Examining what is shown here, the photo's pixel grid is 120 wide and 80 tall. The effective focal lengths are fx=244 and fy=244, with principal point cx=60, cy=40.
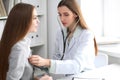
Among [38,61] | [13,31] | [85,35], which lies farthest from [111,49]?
[13,31]

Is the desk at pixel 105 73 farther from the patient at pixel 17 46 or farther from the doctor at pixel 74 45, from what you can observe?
the patient at pixel 17 46

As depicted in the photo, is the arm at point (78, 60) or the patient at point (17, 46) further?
the arm at point (78, 60)

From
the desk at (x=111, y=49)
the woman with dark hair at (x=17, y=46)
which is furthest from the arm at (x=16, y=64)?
the desk at (x=111, y=49)

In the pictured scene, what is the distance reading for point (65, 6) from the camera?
1.99m

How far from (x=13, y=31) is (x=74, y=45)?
2.14ft

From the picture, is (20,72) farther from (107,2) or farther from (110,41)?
(107,2)

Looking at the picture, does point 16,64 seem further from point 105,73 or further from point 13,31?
point 105,73

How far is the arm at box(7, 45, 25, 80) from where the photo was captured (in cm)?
146

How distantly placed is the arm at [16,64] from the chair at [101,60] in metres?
0.98

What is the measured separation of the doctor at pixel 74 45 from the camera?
74.0 inches

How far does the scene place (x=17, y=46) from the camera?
58.4 inches

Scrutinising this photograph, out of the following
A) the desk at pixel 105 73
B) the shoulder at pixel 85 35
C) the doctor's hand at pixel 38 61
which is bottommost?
the desk at pixel 105 73

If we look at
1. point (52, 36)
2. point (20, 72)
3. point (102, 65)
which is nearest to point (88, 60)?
point (102, 65)

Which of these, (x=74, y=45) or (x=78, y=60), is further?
(x=74, y=45)
